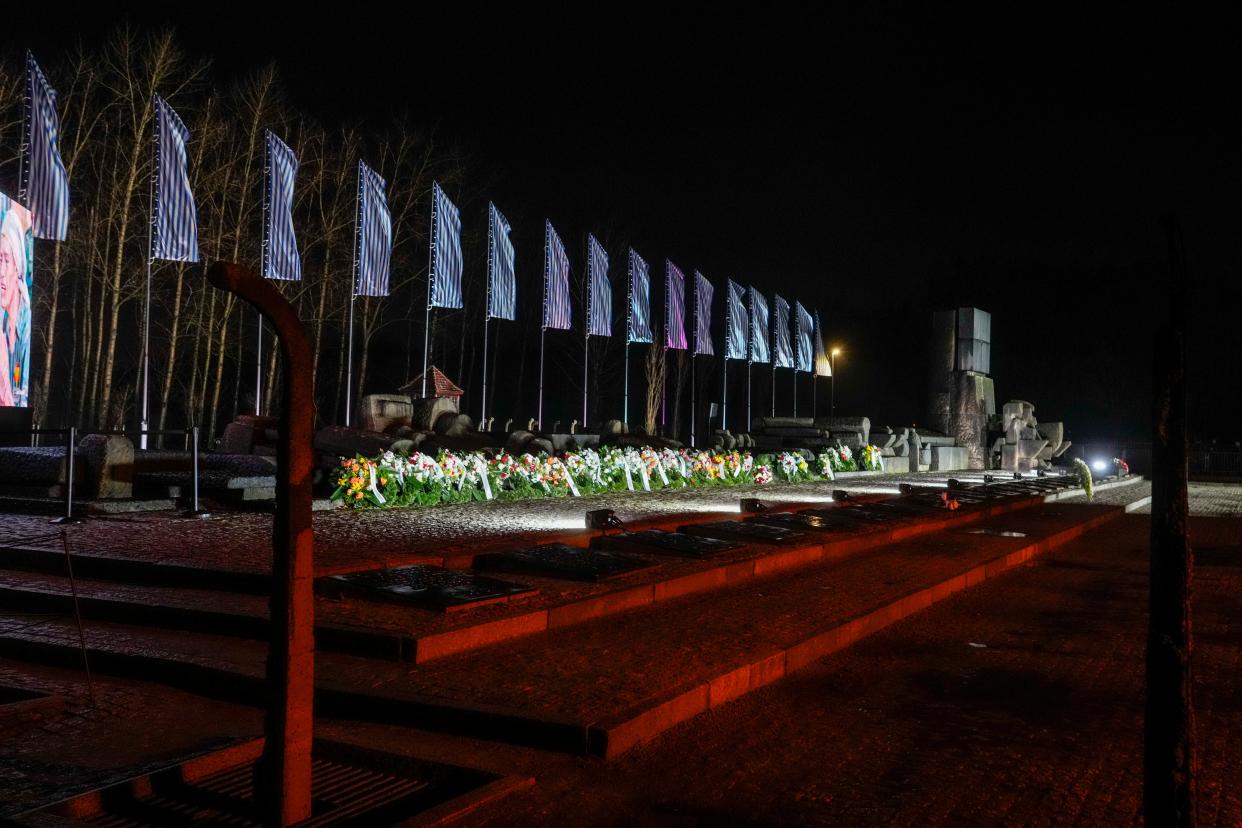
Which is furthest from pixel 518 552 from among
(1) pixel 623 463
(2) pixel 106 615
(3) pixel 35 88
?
(3) pixel 35 88

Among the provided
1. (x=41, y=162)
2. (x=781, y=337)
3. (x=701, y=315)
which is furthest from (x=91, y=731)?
(x=781, y=337)

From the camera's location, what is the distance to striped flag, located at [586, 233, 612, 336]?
2383cm

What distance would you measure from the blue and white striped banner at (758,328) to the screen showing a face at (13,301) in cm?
2181

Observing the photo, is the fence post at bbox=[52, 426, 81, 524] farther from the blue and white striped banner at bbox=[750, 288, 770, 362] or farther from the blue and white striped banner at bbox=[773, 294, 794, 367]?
the blue and white striped banner at bbox=[773, 294, 794, 367]

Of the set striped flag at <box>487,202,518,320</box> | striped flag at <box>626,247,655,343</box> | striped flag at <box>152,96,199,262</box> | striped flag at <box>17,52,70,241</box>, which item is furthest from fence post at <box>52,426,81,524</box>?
striped flag at <box>626,247,655,343</box>

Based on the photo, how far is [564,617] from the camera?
21.2ft

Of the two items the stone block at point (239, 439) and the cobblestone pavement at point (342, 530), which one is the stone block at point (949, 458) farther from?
the stone block at point (239, 439)

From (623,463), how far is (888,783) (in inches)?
534

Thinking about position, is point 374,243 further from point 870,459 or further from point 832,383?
point 832,383

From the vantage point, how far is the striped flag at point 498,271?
21375 mm

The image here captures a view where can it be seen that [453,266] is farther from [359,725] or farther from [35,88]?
[359,725]

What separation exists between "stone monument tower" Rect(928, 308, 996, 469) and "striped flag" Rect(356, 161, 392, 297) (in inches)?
787

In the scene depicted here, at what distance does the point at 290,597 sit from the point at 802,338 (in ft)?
105

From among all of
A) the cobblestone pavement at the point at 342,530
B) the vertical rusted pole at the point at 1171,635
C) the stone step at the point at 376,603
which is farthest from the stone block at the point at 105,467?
the vertical rusted pole at the point at 1171,635
